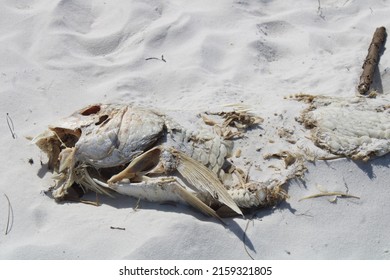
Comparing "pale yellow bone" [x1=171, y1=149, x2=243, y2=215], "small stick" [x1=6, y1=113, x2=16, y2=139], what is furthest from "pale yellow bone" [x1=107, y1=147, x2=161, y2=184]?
"small stick" [x1=6, y1=113, x2=16, y2=139]

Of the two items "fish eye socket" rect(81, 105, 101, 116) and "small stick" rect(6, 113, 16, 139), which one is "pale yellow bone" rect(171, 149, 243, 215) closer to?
"fish eye socket" rect(81, 105, 101, 116)

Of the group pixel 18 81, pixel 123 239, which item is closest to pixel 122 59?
pixel 18 81

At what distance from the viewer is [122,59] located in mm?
4742

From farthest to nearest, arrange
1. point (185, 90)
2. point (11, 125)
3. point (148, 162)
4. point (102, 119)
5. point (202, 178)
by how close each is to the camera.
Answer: point (185, 90) < point (11, 125) < point (102, 119) < point (148, 162) < point (202, 178)

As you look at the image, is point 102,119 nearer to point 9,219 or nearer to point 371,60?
point 9,219

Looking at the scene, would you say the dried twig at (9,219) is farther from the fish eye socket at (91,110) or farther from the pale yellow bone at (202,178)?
the pale yellow bone at (202,178)

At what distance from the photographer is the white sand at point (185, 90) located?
3.19 meters

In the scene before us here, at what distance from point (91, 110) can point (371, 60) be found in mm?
2254

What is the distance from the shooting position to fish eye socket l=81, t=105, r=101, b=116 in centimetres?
367

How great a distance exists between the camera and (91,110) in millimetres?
3684

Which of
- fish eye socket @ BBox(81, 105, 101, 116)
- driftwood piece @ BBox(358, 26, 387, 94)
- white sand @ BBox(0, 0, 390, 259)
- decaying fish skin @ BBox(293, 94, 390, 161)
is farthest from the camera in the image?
driftwood piece @ BBox(358, 26, 387, 94)

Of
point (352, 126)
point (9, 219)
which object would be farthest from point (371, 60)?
point (9, 219)

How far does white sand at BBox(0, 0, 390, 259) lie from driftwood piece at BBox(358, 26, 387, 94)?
0.32 ft

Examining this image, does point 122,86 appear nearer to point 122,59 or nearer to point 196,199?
point 122,59
